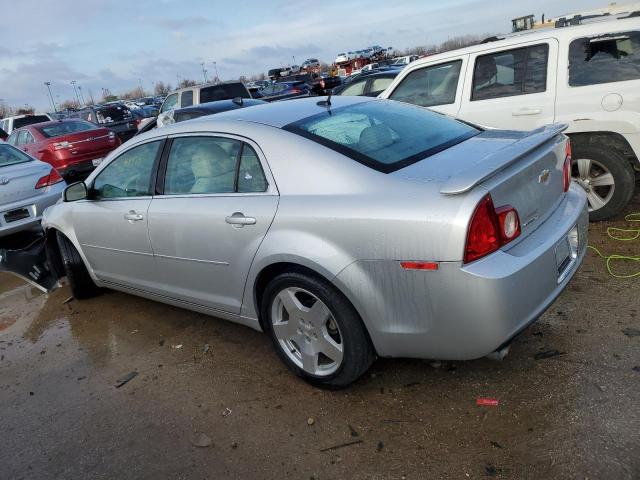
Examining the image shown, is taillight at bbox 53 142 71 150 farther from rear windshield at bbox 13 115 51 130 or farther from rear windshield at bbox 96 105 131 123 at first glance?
rear windshield at bbox 13 115 51 130

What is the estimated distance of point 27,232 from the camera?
22.4 ft

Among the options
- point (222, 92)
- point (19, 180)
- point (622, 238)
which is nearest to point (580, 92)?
point (622, 238)

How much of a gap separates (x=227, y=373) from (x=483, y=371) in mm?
1584

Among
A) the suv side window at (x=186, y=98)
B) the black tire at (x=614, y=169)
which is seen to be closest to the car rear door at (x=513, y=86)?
the black tire at (x=614, y=169)

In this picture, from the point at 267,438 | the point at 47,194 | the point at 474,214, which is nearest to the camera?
the point at 474,214

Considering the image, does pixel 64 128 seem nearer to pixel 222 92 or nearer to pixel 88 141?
pixel 88 141

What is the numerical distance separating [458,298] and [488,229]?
33 cm

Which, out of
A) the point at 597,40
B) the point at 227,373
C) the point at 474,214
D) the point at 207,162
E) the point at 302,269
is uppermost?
the point at 597,40

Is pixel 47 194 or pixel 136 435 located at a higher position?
pixel 47 194

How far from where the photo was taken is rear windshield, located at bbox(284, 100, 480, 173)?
2.81 m

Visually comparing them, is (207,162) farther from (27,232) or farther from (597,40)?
(27,232)

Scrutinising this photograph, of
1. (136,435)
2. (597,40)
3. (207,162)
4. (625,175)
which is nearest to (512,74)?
(597,40)

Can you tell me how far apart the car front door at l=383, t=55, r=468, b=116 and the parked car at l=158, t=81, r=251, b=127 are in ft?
24.2

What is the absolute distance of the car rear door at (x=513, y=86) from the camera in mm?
4832
